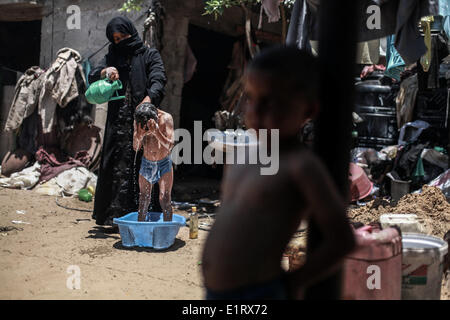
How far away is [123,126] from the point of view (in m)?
4.76

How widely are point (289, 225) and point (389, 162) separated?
260 inches

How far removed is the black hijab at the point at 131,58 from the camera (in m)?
4.66

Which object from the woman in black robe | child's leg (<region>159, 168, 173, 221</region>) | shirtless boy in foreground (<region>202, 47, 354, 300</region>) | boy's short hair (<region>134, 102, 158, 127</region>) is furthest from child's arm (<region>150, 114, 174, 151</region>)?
shirtless boy in foreground (<region>202, 47, 354, 300</region>)

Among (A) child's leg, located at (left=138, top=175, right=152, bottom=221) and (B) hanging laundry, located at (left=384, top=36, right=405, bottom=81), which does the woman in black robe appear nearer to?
(A) child's leg, located at (left=138, top=175, right=152, bottom=221)

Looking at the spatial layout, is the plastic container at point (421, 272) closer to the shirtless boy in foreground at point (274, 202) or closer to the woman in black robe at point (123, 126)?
the shirtless boy in foreground at point (274, 202)

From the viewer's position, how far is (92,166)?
7.63 m

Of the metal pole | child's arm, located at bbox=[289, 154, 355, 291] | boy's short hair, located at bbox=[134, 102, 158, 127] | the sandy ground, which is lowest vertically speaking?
the sandy ground

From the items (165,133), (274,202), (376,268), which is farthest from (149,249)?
(274,202)

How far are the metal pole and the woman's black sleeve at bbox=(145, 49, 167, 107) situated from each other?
10.9 feet

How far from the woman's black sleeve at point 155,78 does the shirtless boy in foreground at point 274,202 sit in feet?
10.7

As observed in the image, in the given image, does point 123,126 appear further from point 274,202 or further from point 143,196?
point 274,202

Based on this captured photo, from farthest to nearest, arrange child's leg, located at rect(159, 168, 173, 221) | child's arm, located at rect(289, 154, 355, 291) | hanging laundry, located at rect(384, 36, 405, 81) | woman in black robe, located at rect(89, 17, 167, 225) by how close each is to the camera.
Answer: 1. hanging laundry, located at rect(384, 36, 405, 81)
2. woman in black robe, located at rect(89, 17, 167, 225)
3. child's leg, located at rect(159, 168, 173, 221)
4. child's arm, located at rect(289, 154, 355, 291)

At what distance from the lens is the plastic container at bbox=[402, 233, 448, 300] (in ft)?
8.06
